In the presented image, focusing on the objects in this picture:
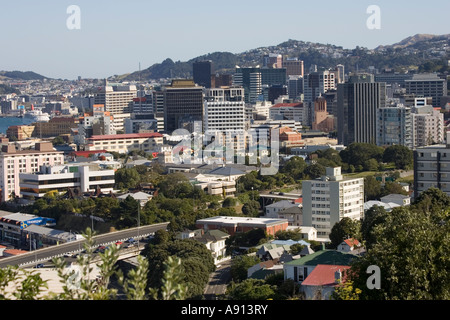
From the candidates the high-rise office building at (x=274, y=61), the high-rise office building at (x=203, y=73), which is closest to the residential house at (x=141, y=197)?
the high-rise office building at (x=203, y=73)

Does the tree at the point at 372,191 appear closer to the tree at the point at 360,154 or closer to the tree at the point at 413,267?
the tree at the point at 360,154

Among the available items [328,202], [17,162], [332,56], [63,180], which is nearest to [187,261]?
[328,202]

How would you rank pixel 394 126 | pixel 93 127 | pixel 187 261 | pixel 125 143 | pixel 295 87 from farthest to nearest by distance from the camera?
pixel 295 87 → pixel 93 127 → pixel 125 143 → pixel 394 126 → pixel 187 261

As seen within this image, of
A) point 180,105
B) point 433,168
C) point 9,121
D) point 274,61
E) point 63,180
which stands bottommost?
point 63,180

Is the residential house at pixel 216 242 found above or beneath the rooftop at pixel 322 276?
beneath

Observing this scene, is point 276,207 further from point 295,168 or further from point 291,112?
point 291,112

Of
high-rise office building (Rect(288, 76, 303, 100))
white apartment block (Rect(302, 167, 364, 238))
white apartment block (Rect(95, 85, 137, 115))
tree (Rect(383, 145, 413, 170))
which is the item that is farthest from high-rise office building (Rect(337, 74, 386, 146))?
high-rise office building (Rect(288, 76, 303, 100))

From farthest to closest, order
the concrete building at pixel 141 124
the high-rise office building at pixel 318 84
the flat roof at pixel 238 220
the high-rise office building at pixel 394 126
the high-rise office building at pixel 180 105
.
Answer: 1. the high-rise office building at pixel 318 84
2. the concrete building at pixel 141 124
3. the high-rise office building at pixel 180 105
4. the high-rise office building at pixel 394 126
5. the flat roof at pixel 238 220
